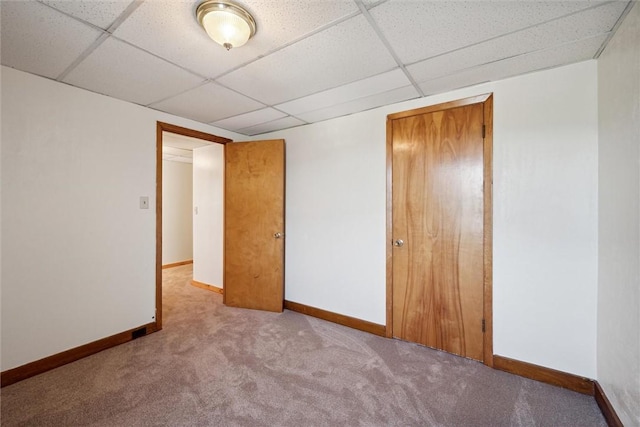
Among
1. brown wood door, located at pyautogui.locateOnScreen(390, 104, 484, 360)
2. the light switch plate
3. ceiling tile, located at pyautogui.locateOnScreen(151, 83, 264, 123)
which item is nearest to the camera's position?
brown wood door, located at pyautogui.locateOnScreen(390, 104, 484, 360)

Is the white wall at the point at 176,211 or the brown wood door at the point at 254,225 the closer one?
the brown wood door at the point at 254,225

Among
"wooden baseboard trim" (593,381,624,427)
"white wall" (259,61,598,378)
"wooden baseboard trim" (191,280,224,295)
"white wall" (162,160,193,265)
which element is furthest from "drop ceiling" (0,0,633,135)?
"white wall" (162,160,193,265)

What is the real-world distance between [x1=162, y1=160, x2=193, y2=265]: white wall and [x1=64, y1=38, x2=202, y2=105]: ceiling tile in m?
3.50

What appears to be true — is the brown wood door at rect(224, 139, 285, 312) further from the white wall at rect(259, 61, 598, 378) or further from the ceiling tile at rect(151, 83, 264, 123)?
the white wall at rect(259, 61, 598, 378)

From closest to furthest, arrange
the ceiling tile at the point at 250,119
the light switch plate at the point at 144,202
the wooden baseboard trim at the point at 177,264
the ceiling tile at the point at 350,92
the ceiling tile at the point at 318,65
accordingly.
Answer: the ceiling tile at the point at 318,65 → the ceiling tile at the point at 350,92 → the light switch plate at the point at 144,202 → the ceiling tile at the point at 250,119 → the wooden baseboard trim at the point at 177,264

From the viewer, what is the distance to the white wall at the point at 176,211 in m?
5.56

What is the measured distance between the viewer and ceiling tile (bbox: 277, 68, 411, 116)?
207 cm

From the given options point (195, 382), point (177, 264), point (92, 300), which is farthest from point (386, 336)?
point (177, 264)

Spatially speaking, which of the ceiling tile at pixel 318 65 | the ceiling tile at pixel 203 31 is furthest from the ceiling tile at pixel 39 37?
the ceiling tile at pixel 318 65

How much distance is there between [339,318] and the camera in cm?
292

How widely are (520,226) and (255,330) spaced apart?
8.56 feet

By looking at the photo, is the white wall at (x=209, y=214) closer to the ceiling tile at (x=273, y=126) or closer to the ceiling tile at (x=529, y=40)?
the ceiling tile at (x=273, y=126)

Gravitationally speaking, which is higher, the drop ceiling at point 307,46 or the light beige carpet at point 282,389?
the drop ceiling at point 307,46

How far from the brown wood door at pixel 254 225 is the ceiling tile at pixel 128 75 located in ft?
3.94
